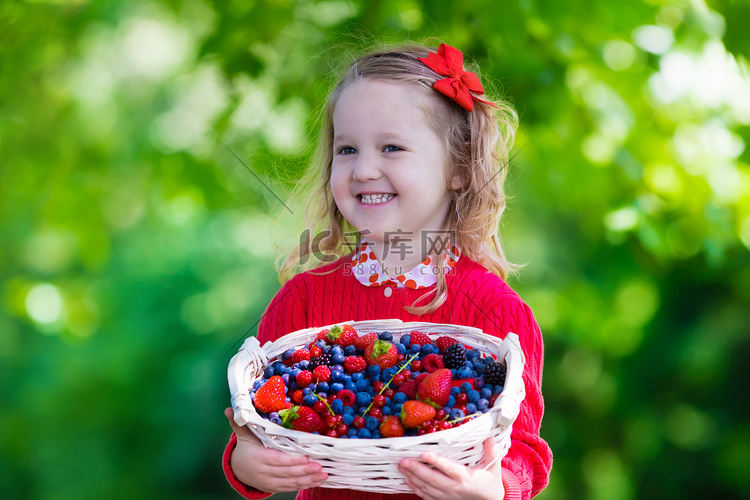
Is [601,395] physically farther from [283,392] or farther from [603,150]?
[283,392]

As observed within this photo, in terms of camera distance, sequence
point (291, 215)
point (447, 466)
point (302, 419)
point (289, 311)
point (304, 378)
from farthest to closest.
Result: point (291, 215) < point (289, 311) < point (304, 378) < point (302, 419) < point (447, 466)

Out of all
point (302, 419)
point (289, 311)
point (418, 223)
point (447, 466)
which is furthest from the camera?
point (289, 311)

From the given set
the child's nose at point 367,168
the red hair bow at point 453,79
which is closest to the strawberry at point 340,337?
the child's nose at point 367,168

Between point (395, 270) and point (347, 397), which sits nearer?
point (347, 397)

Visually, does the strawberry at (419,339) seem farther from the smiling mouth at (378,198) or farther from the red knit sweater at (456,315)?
the smiling mouth at (378,198)

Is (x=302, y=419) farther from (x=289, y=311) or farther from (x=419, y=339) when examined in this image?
(x=289, y=311)

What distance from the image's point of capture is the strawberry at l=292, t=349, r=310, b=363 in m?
1.39

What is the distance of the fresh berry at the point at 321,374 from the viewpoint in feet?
4.39

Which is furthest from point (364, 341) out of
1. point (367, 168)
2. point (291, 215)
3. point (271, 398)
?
point (291, 215)

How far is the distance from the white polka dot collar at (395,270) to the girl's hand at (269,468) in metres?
0.47

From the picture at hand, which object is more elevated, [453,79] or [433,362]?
[453,79]

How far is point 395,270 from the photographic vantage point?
1603 millimetres

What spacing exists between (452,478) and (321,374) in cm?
34

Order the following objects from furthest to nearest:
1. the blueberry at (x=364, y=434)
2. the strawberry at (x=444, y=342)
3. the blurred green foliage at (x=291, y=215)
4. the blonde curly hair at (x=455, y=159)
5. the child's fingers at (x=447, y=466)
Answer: the blurred green foliage at (x=291, y=215) < the blonde curly hair at (x=455, y=159) < the strawberry at (x=444, y=342) < the blueberry at (x=364, y=434) < the child's fingers at (x=447, y=466)
